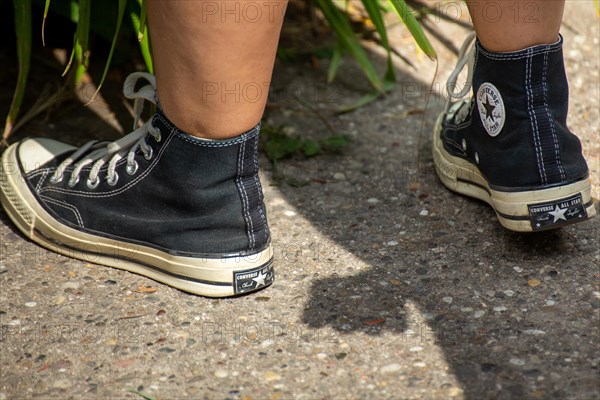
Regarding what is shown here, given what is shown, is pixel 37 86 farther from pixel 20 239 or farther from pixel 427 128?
pixel 427 128

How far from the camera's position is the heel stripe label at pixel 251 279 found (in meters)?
1.46

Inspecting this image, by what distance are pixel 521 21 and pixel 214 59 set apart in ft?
1.86

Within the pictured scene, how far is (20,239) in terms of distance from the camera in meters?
1.69

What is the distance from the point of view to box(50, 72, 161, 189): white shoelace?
151cm

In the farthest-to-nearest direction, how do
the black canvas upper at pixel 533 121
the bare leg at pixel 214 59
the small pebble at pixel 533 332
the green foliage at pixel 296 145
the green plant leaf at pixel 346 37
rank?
the green plant leaf at pixel 346 37, the green foliage at pixel 296 145, the black canvas upper at pixel 533 121, the small pebble at pixel 533 332, the bare leg at pixel 214 59

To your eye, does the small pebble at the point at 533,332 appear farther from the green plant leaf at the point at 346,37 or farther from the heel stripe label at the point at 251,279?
the green plant leaf at the point at 346,37

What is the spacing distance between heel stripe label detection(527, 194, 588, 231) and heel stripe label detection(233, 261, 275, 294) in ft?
1.69

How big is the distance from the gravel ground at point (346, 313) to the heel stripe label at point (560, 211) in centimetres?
10

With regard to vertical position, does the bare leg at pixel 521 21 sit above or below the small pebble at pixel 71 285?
above

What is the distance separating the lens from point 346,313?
1424 millimetres

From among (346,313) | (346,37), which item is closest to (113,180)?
(346,313)

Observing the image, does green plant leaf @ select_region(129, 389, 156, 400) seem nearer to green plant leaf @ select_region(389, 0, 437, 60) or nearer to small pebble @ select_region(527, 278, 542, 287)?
small pebble @ select_region(527, 278, 542, 287)

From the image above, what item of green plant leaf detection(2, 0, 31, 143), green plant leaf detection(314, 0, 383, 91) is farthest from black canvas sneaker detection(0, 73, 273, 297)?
green plant leaf detection(314, 0, 383, 91)

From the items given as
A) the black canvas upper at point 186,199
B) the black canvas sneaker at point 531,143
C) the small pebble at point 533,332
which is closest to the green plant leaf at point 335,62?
the black canvas sneaker at point 531,143
